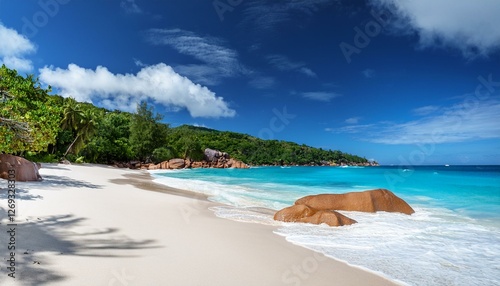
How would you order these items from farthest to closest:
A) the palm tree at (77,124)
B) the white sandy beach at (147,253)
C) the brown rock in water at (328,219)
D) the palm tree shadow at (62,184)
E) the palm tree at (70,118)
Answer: the palm tree at (77,124)
the palm tree at (70,118)
the palm tree shadow at (62,184)
the brown rock in water at (328,219)
the white sandy beach at (147,253)

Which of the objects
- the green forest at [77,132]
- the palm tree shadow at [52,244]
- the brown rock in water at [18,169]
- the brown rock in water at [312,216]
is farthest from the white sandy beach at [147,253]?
the brown rock in water at [18,169]

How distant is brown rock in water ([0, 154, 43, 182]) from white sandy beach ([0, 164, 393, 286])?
5.15 metres

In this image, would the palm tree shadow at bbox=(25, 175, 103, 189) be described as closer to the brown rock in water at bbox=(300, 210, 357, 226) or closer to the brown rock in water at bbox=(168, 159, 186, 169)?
the brown rock in water at bbox=(300, 210, 357, 226)

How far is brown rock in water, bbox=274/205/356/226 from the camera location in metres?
8.82

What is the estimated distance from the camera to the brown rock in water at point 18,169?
11.8 meters

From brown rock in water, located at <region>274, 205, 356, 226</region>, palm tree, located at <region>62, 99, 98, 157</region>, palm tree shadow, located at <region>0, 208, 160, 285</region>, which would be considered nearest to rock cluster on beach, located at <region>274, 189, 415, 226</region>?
brown rock in water, located at <region>274, 205, 356, 226</region>

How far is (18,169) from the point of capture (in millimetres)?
11914

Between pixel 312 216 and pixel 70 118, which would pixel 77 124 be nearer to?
pixel 70 118

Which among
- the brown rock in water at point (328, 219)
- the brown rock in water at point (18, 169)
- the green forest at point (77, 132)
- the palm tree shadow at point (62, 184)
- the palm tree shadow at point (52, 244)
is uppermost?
the green forest at point (77, 132)

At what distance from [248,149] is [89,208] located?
111m

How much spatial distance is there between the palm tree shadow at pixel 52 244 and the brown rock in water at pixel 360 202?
7.93 meters

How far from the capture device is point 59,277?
11.5 ft

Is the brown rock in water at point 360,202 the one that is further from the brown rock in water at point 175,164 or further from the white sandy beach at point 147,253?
the brown rock in water at point 175,164

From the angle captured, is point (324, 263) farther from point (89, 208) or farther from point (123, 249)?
point (89, 208)
